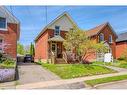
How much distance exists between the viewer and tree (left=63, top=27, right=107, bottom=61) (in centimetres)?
2114

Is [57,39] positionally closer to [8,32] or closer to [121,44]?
[8,32]

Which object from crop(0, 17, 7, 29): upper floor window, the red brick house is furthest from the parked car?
crop(0, 17, 7, 29): upper floor window

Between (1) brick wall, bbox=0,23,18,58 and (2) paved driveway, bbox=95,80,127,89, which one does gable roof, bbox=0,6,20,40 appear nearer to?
(1) brick wall, bbox=0,23,18,58

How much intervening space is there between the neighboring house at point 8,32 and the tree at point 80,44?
536 cm

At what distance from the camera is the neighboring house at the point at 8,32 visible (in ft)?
72.7

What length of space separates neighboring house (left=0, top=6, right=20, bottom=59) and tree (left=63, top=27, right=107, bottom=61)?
211 inches

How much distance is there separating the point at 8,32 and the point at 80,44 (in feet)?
24.5

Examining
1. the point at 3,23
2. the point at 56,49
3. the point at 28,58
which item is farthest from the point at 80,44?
the point at 28,58

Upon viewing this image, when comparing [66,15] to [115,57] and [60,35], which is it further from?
[115,57]

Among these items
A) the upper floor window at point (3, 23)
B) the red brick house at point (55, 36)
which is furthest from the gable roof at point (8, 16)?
the red brick house at point (55, 36)

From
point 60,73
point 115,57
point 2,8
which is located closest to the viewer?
point 60,73

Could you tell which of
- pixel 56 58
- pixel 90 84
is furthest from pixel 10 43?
pixel 90 84

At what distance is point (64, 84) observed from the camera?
13.5 metres
